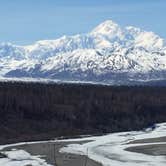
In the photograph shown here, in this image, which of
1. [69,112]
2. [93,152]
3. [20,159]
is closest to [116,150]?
[93,152]

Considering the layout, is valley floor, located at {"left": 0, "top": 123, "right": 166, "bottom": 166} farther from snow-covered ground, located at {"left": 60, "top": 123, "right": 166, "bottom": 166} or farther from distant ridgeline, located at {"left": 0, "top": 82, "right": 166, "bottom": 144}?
distant ridgeline, located at {"left": 0, "top": 82, "right": 166, "bottom": 144}

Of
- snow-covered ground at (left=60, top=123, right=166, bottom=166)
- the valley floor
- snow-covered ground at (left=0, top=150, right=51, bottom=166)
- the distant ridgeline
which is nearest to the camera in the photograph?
snow-covered ground at (left=0, top=150, right=51, bottom=166)

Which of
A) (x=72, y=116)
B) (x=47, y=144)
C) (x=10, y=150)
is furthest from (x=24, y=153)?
(x=72, y=116)

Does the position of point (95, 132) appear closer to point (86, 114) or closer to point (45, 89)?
point (86, 114)

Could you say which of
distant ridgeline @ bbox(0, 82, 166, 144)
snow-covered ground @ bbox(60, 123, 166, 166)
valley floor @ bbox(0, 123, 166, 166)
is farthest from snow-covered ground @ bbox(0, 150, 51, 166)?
distant ridgeline @ bbox(0, 82, 166, 144)

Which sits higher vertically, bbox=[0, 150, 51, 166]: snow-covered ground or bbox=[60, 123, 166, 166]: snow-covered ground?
bbox=[0, 150, 51, 166]: snow-covered ground

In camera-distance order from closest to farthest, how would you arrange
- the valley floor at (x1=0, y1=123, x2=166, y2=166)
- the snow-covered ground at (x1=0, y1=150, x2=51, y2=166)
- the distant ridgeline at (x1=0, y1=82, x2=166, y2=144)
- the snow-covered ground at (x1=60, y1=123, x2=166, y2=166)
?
the snow-covered ground at (x1=0, y1=150, x2=51, y2=166) → the valley floor at (x1=0, y1=123, x2=166, y2=166) → the snow-covered ground at (x1=60, y1=123, x2=166, y2=166) → the distant ridgeline at (x1=0, y1=82, x2=166, y2=144)
